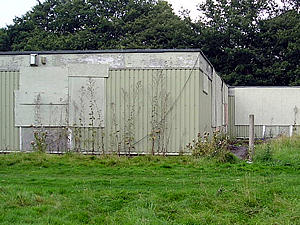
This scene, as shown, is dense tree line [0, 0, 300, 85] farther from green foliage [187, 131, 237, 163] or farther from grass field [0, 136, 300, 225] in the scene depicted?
grass field [0, 136, 300, 225]

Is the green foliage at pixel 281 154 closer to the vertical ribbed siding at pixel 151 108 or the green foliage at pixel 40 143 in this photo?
the vertical ribbed siding at pixel 151 108

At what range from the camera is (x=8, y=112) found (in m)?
14.0

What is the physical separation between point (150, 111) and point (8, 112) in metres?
4.63

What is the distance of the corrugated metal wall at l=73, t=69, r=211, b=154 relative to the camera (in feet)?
42.9

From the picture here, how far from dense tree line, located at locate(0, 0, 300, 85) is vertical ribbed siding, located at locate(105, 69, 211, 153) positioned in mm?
21090

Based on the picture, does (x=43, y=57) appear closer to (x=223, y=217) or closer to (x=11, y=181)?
(x=11, y=181)

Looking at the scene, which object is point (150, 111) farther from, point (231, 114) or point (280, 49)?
point (280, 49)

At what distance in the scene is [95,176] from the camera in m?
8.92

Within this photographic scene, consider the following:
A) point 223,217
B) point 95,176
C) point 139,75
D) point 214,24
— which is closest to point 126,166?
point 95,176

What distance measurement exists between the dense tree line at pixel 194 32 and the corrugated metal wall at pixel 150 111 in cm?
2113

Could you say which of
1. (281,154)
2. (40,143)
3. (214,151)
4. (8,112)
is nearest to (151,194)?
(214,151)

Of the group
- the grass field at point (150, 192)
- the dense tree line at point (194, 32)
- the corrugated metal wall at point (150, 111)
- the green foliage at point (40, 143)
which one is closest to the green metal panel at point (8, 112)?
the green foliage at point (40, 143)

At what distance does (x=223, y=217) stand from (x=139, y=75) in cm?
819

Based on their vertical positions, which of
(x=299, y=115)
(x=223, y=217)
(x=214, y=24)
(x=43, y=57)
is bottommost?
(x=223, y=217)
